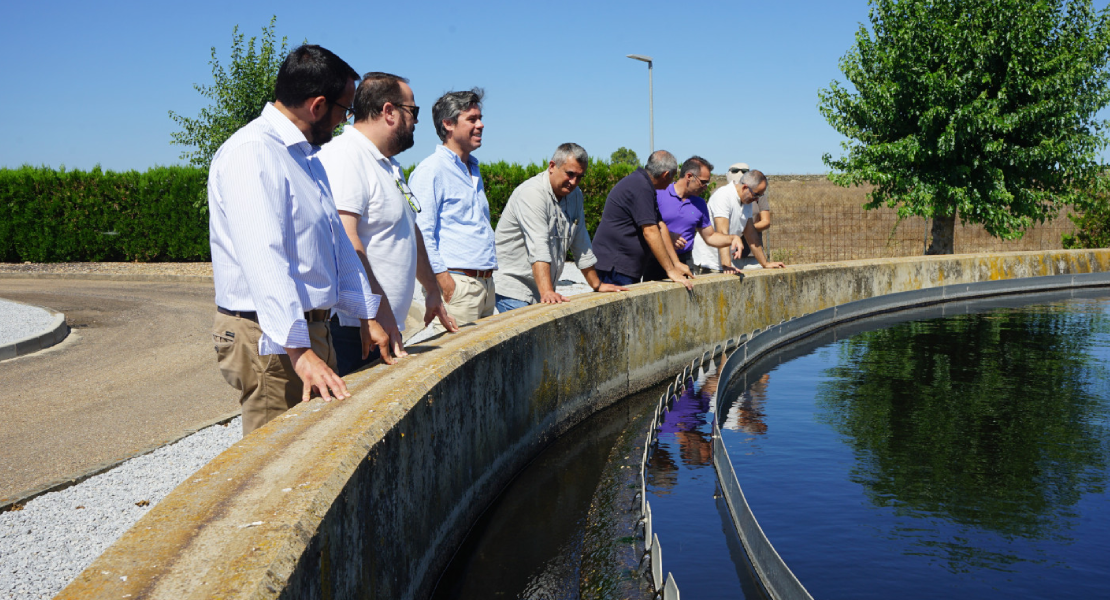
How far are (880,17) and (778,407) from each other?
18063 mm

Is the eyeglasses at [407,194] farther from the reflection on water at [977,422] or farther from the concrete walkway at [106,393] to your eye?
the reflection on water at [977,422]

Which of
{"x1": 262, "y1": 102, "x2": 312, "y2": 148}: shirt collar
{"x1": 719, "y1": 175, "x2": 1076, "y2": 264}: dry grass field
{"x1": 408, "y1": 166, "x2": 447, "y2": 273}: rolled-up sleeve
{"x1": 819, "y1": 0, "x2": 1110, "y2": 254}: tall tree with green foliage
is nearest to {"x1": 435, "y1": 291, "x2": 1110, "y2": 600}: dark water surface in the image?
{"x1": 408, "y1": 166, "x2": 447, "y2": 273}: rolled-up sleeve

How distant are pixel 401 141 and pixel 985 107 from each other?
19.6 metres

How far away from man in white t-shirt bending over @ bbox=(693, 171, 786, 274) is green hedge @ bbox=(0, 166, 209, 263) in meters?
20.6

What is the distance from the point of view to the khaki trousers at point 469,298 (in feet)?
18.1

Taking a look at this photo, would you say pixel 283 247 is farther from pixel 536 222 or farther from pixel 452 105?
pixel 536 222

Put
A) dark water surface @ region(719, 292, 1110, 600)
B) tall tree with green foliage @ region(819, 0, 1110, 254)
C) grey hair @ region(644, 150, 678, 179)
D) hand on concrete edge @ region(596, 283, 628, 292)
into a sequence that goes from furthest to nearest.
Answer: tall tree with green foliage @ region(819, 0, 1110, 254) → grey hair @ region(644, 150, 678, 179) → hand on concrete edge @ region(596, 283, 628, 292) → dark water surface @ region(719, 292, 1110, 600)

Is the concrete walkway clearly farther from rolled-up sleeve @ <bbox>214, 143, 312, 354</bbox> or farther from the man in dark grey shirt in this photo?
rolled-up sleeve @ <bbox>214, 143, 312, 354</bbox>

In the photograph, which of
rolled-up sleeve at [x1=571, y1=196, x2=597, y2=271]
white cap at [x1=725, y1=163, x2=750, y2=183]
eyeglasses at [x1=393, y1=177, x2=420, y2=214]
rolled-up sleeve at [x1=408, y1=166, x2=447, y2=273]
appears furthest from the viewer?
white cap at [x1=725, y1=163, x2=750, y2=183]

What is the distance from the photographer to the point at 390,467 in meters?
3.10

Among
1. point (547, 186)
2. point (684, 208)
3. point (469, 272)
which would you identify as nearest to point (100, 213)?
point (684, 208)

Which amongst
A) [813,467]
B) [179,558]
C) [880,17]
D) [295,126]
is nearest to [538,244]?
[813,467]

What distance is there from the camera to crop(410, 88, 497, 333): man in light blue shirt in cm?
518

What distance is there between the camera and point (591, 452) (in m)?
6.04
